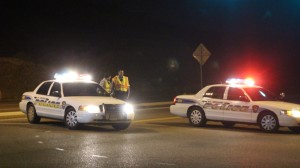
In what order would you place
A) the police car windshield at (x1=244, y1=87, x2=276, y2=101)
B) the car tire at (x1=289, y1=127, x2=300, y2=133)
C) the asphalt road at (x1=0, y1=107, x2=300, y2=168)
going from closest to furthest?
the asphalt road at (x1=0, y1=107, x2=300, y2=168) < the car tire at (x1=289, y1=127, x2=300, y2=133) < the police car windshield at (x1=244, y1=87, x2=276, y2=101)

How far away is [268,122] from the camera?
14.5m

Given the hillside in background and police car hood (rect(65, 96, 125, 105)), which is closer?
police car hood (rect(65, 96, 125, 105))

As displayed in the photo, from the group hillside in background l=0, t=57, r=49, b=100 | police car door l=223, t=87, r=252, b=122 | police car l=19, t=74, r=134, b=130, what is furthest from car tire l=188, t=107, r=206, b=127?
hillside in background l=0, t=57, r=49, b=100

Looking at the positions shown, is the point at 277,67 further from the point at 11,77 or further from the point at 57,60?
the point at 11,77

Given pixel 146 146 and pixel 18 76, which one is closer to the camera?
pixel 146 146

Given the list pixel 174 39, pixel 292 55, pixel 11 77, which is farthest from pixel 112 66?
pixel 292 55

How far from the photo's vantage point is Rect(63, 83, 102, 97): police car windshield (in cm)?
1567

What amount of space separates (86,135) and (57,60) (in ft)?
114

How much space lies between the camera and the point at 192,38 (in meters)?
66.2

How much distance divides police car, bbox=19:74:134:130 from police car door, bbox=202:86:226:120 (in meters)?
2.36

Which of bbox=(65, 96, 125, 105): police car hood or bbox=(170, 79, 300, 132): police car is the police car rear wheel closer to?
bbox=(65, 96, 125, 105): police car hood

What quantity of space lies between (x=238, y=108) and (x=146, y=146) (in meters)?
4.49

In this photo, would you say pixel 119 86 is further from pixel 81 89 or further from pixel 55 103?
pixel 55 103

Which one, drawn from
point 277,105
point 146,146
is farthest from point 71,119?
point 277,105
